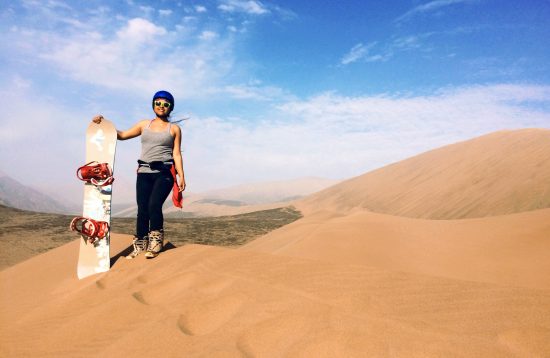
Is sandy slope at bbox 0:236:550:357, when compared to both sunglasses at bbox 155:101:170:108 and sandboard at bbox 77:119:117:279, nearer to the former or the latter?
sandboard at bbox 77:119:117:279

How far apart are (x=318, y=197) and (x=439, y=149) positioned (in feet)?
39.2

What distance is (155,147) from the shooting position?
3.89 m

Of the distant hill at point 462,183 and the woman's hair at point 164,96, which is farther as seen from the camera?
the distant hill at point 462,183

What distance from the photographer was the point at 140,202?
3.89 meters

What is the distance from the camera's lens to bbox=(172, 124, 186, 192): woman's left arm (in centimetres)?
391

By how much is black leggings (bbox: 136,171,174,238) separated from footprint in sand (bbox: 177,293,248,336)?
1887 mm

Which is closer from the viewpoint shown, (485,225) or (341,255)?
(341,255)

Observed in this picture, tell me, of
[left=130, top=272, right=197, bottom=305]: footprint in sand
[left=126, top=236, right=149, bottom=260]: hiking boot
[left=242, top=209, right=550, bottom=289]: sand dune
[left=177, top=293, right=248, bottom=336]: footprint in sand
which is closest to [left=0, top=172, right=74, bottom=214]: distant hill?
[left=126, top=236, right=149, bottom=260]: hiking boot

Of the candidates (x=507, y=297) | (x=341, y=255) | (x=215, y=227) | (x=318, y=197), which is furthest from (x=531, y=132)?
(x=507, y=297)

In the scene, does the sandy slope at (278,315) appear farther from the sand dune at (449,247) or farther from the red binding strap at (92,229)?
the sand dune at (449,247)

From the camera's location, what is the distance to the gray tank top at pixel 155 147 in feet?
12.7

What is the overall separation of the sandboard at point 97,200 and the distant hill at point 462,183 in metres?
11.0

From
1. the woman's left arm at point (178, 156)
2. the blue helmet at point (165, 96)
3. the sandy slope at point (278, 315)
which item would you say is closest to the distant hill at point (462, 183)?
the sandy slope at point (278, 315)

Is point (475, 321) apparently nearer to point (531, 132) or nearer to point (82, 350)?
point (82, 350)
